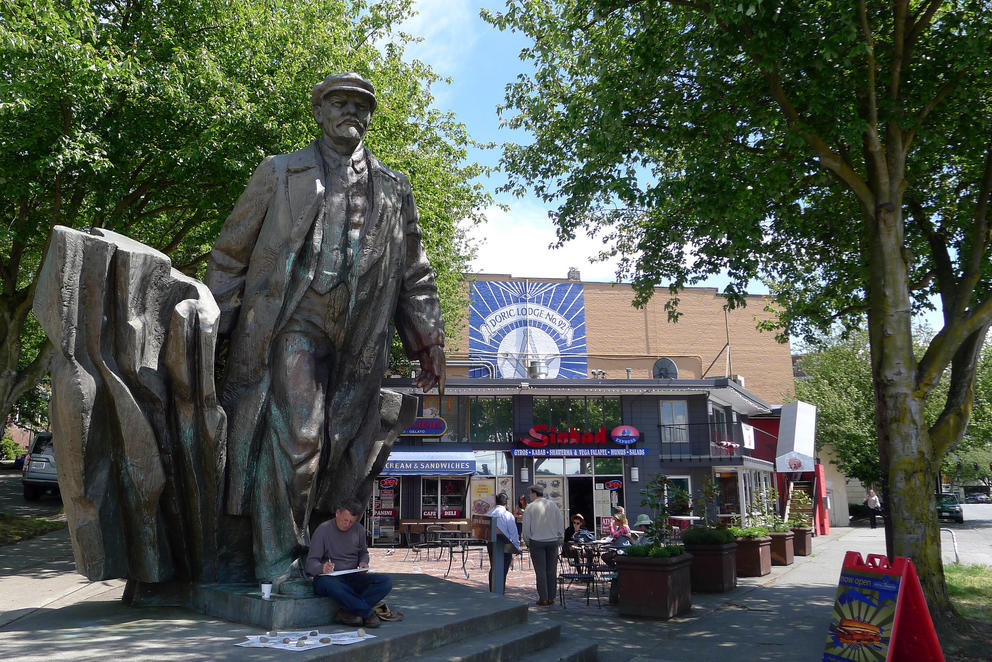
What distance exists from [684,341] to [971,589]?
1017 inches

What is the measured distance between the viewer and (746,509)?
2628 cm

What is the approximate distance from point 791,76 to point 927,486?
5.19 metres

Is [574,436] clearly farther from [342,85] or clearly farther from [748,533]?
[342,85]

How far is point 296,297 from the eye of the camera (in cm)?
541

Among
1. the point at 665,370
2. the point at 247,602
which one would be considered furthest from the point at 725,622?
the point at 665,370

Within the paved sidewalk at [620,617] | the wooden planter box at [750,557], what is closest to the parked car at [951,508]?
the paved sidewalk at [620,617]

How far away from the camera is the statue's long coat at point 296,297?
536 centimetres

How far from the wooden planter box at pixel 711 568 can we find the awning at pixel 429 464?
13.2 metres

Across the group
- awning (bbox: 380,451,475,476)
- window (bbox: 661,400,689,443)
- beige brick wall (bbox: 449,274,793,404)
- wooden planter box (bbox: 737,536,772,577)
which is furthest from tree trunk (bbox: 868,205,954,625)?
beige brick wall (bbox: 449,274,793,404)

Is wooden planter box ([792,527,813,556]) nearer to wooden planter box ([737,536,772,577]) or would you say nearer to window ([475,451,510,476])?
wooden planter box ([737,536,772,577])

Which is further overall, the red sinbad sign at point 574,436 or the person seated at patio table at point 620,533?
the red sinbad sign at point 574,436

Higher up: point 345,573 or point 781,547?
point 345,573

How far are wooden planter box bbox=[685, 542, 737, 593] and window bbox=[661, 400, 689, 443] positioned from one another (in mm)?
15495

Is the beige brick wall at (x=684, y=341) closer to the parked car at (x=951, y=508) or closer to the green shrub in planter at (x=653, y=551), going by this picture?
the parked car at (x=951, y=508)
